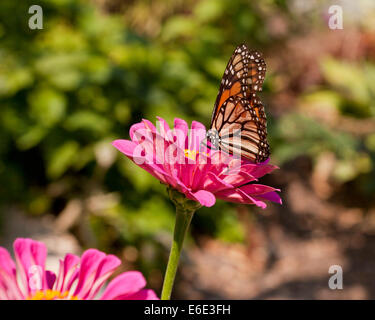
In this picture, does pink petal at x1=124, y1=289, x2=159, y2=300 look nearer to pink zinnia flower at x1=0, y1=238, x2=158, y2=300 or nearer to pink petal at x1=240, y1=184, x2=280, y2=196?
pink zinnia flower at x1=0, y1=238, x2=158, y2=300

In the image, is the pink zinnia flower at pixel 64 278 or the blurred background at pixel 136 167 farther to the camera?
the blurred background at pixel 136 167

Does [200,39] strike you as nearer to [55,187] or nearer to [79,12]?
[79,12]

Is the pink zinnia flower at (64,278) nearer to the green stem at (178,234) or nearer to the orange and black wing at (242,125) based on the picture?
the green stem at (178,234)

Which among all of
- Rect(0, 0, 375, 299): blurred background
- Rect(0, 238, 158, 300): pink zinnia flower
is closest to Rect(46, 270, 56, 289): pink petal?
Rect(0, 238, 158, 300): pink zinnia flower

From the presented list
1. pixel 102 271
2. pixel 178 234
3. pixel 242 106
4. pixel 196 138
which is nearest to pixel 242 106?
pixel 242 106

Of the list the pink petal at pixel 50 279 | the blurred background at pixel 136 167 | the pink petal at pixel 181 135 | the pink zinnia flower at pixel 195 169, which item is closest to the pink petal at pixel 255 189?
the pink zinnia flower at pixel 195 169
